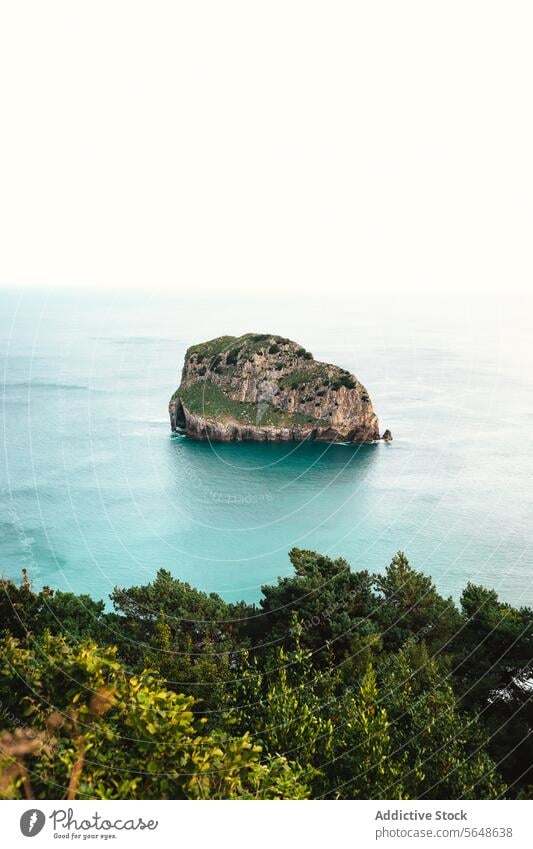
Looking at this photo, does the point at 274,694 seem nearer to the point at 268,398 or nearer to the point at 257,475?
the point at 257,475

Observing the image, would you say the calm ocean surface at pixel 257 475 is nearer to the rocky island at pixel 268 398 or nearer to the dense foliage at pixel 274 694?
the rocky island at pixel 268 398

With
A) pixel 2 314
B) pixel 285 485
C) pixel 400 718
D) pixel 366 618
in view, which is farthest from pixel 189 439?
pixel 2 314
